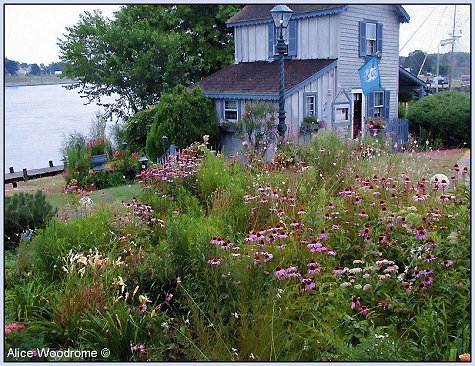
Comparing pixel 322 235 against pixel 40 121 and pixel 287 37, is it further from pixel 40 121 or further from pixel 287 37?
pixel 287 37

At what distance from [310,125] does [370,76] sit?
89 centimetres

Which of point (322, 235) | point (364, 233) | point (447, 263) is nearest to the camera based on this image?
point (447, 263)

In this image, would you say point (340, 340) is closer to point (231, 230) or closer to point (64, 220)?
point (231, 230)

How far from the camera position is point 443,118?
5875mm

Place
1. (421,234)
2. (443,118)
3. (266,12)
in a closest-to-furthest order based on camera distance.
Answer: (421,234) < (443,118) < (266,12)

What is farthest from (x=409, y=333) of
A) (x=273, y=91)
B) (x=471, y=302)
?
(x=273, y=91)

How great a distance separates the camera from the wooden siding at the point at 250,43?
6.06 meters

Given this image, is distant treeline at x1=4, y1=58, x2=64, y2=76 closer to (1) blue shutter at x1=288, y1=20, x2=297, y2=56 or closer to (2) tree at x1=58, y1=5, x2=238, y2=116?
(2) tree at x1=58, y1=5, x2=238, y2=116

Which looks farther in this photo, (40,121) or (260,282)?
(40,121)

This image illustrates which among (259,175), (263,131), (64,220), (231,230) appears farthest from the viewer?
(263,131)

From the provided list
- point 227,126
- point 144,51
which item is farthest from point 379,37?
point 144,51

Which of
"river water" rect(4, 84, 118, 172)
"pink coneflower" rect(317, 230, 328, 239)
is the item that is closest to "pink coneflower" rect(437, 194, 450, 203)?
"pink coneflower" rect(317, 230, 328, 239)

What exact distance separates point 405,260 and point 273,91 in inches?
111

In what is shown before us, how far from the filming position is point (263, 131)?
6.69 m
